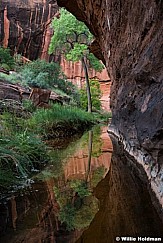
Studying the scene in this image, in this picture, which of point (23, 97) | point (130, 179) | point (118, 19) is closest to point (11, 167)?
point (130, 179)

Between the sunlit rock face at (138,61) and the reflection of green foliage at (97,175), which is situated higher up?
the sunlit rock face at (138,61)

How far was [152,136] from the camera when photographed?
14.9 ft

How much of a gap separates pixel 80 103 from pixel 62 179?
57.4ft

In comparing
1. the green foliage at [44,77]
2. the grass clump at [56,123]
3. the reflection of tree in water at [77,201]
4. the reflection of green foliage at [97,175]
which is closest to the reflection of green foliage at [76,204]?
the reflection of tree in water at [77,201]

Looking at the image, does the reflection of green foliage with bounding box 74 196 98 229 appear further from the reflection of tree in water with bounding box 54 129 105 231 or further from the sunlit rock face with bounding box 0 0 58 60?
the sunlit rock face with bounding box 0 0 58 60

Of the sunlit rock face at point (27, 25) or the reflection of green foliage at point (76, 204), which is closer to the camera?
the reflection of green foliage at point (76, 204)

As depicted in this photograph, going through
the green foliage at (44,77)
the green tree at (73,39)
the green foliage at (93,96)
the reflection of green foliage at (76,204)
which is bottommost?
the green foliage at (93,96)

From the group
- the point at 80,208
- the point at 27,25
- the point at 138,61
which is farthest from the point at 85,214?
the point at 27,25

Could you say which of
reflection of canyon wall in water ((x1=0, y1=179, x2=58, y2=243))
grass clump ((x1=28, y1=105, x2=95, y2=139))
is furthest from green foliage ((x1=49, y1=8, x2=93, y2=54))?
reflection of canyon wall in water ((x1=0, y1=179, x2=58, y2=243))

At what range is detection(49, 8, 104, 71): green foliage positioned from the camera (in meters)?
20.5

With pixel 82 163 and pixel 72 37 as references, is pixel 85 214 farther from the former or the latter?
pixel 72 37

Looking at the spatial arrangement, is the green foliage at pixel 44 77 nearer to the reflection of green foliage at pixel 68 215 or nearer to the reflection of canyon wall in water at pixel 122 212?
the reflection of canyon wall in water at pixel 122 212

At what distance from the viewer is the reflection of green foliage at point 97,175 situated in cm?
483

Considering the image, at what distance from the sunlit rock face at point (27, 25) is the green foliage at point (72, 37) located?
Answer: 6.44 m
